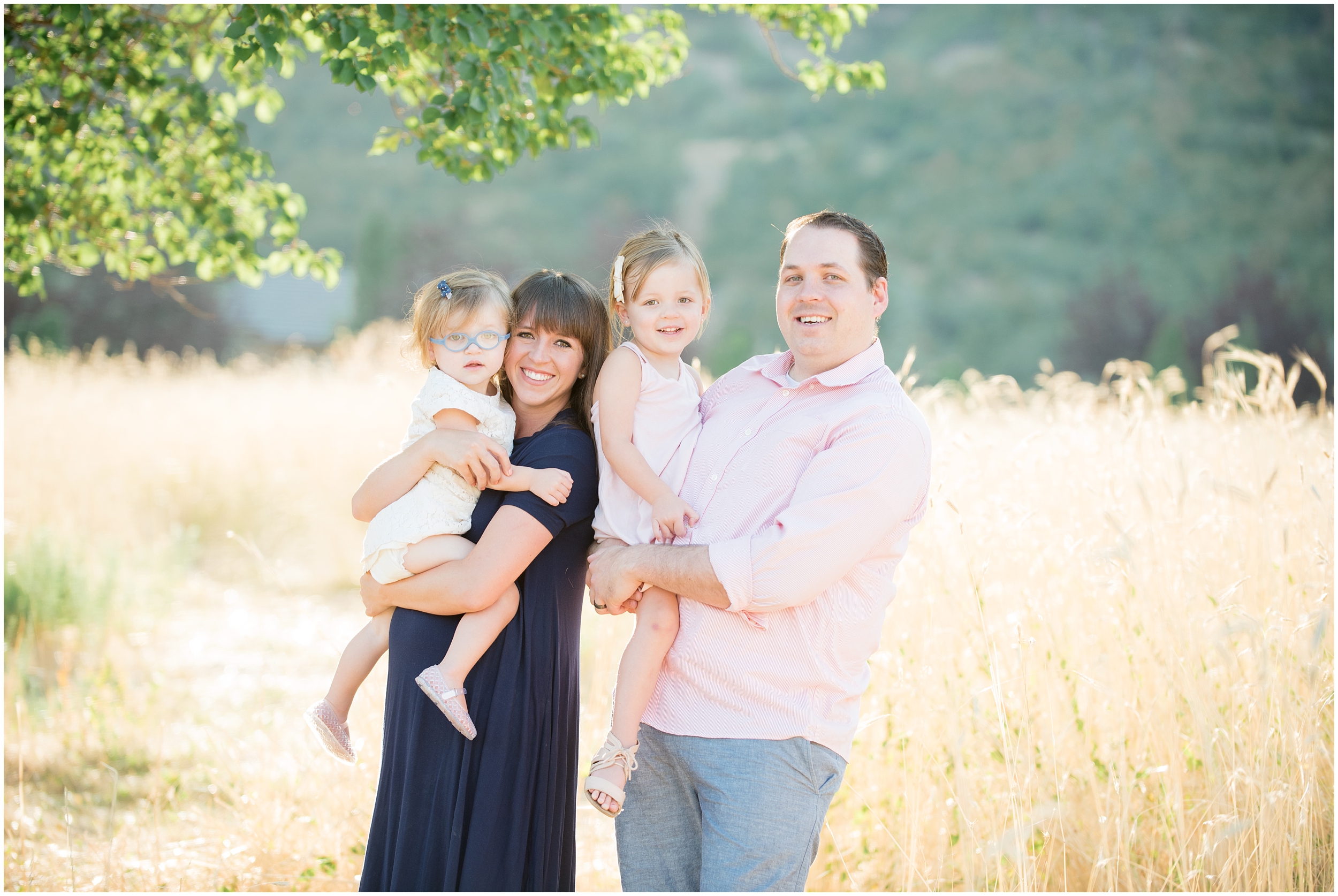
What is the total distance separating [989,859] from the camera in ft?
8.64

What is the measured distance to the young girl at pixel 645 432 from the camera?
213cm

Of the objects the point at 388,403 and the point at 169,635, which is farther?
the point at 388,403

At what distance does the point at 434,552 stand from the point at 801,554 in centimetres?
91

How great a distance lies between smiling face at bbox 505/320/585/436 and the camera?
2.35 m

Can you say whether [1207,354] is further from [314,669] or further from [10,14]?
[10,14]

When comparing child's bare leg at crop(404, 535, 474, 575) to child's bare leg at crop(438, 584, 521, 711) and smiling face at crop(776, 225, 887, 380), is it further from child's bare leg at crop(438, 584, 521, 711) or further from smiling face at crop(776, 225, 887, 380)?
smiling face at crop(776, 225, 887, 380)

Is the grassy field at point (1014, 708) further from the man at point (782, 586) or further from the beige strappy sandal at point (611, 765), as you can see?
the beige strappy sandal at point (611, 765)

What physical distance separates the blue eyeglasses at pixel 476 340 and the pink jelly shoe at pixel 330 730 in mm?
1036

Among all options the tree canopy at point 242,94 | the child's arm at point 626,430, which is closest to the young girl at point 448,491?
the child's arm at point 626,430

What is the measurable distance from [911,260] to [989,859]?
34730mm

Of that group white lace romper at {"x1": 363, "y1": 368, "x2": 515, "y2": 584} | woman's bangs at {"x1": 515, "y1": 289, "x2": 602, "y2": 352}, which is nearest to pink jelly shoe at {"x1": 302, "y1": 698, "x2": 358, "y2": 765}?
white lace romper at {"x1": 363, "y1": 368, "x2": 515, "y2": 584}

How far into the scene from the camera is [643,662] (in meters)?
2.13

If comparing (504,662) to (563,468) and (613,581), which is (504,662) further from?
(563,468)

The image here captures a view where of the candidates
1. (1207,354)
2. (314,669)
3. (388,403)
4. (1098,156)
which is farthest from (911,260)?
(314,669)
